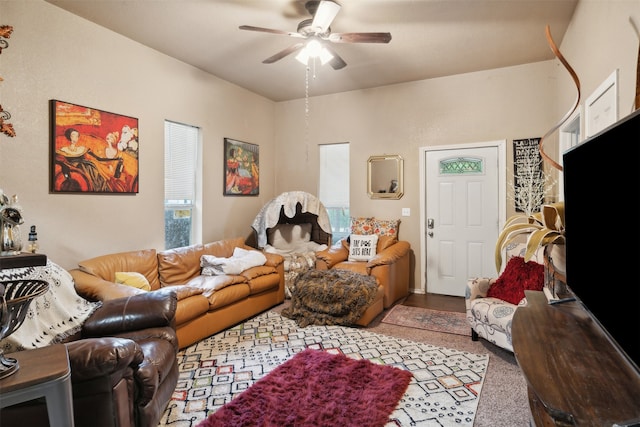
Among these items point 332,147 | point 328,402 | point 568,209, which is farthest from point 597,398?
point 332,147

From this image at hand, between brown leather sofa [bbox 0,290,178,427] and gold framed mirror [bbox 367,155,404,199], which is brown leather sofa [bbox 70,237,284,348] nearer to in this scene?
brown leather sofa [bbox 0,290,178,427]

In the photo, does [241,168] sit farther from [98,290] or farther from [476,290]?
[476,290]

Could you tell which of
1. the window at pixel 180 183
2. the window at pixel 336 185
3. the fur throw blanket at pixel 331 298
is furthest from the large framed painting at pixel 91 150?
the window at pixel 336 185

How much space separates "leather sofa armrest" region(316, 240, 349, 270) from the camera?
4.26 metres

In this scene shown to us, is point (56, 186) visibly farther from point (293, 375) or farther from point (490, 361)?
point (490, 361)

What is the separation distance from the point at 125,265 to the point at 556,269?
3.28m

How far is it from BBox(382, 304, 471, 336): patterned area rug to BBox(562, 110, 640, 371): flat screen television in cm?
224

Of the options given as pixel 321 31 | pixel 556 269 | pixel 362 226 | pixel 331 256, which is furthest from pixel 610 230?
pixel 362 226

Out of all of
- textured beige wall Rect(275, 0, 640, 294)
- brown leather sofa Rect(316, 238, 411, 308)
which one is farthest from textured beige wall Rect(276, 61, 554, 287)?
brown leather sofa Rect(316, 238, 411, 308)

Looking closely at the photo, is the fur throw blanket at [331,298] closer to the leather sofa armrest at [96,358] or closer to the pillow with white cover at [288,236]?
the pillow with white cover at [288,236]

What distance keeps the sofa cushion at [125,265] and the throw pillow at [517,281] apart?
3245 mm

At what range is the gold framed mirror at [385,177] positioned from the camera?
4.80 m

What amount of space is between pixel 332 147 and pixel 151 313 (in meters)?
3.91

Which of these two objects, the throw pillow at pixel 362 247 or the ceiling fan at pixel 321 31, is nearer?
the ceiling fan at pixel 321 31
